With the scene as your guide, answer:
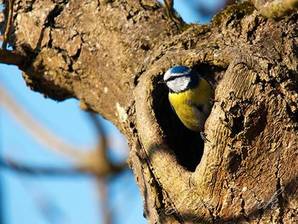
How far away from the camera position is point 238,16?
10.9 feet

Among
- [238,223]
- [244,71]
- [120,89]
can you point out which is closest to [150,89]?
[120,89]

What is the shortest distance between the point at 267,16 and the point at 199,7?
109 cm

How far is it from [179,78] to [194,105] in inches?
16.0

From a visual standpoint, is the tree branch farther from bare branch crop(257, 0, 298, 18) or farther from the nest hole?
bare branch crop(257, 0, 298, 18)

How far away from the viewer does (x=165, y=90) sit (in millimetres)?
3652

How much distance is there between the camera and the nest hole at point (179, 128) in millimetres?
3408

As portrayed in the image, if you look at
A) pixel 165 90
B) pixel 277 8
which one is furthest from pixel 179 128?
pixel 277 8

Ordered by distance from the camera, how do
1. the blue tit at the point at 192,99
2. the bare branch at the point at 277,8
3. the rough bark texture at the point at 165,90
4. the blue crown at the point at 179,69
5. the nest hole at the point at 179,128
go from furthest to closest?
the blue tit at the point at 192,99, the nest hole at the point at 179,128, the blue crown at the point at 179,69, the rough bark texture at the point at 165,90, the bare branch at the point at 277,8

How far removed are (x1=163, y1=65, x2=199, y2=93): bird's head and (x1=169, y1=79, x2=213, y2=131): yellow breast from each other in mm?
38

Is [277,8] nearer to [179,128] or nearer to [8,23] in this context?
[179,128]

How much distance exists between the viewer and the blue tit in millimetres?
3637

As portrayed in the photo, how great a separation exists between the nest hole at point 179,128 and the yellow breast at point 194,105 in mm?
44

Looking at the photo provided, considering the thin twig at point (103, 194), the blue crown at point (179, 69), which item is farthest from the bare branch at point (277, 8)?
the thin twig at point (103, 194)

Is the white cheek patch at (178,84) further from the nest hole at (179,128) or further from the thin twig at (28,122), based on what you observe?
the thin twig at (28,122)
